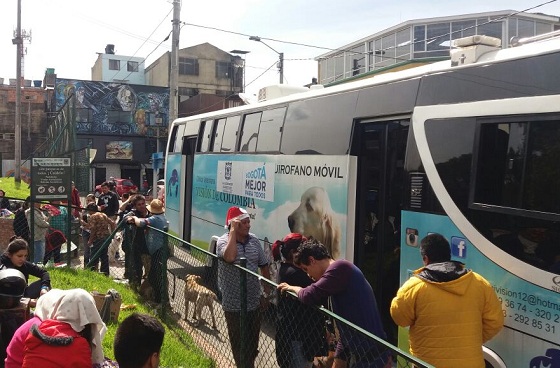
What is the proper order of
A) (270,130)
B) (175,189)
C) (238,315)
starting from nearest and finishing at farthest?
(238,315), (270,130), (175,189)

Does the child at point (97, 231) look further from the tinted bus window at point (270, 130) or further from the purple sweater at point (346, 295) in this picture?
the purple sweater at point (346, 295)

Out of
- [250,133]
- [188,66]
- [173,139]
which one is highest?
[188,66]

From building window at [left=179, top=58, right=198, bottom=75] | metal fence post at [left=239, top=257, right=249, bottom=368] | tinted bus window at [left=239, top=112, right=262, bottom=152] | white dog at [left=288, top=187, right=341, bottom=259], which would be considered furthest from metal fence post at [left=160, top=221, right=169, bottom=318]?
building window at [left=179, top=58, right=198, bottom=75]

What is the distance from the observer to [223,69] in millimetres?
57750

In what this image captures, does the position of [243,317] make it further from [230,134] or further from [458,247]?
[230,134]

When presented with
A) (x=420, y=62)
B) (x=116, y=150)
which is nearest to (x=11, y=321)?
(x=420, y=62)

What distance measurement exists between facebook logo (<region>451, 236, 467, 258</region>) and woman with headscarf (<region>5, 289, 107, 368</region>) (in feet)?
9.69

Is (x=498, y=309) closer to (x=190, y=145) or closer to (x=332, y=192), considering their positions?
(x=332, y=192)

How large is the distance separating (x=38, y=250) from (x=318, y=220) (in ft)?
22.3

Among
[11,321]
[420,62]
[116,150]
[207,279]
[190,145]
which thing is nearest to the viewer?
[11,321]

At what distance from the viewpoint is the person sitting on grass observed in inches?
109

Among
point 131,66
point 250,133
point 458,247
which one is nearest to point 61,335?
point 458,247

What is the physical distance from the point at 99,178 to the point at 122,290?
41.5m

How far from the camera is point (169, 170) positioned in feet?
43.6
